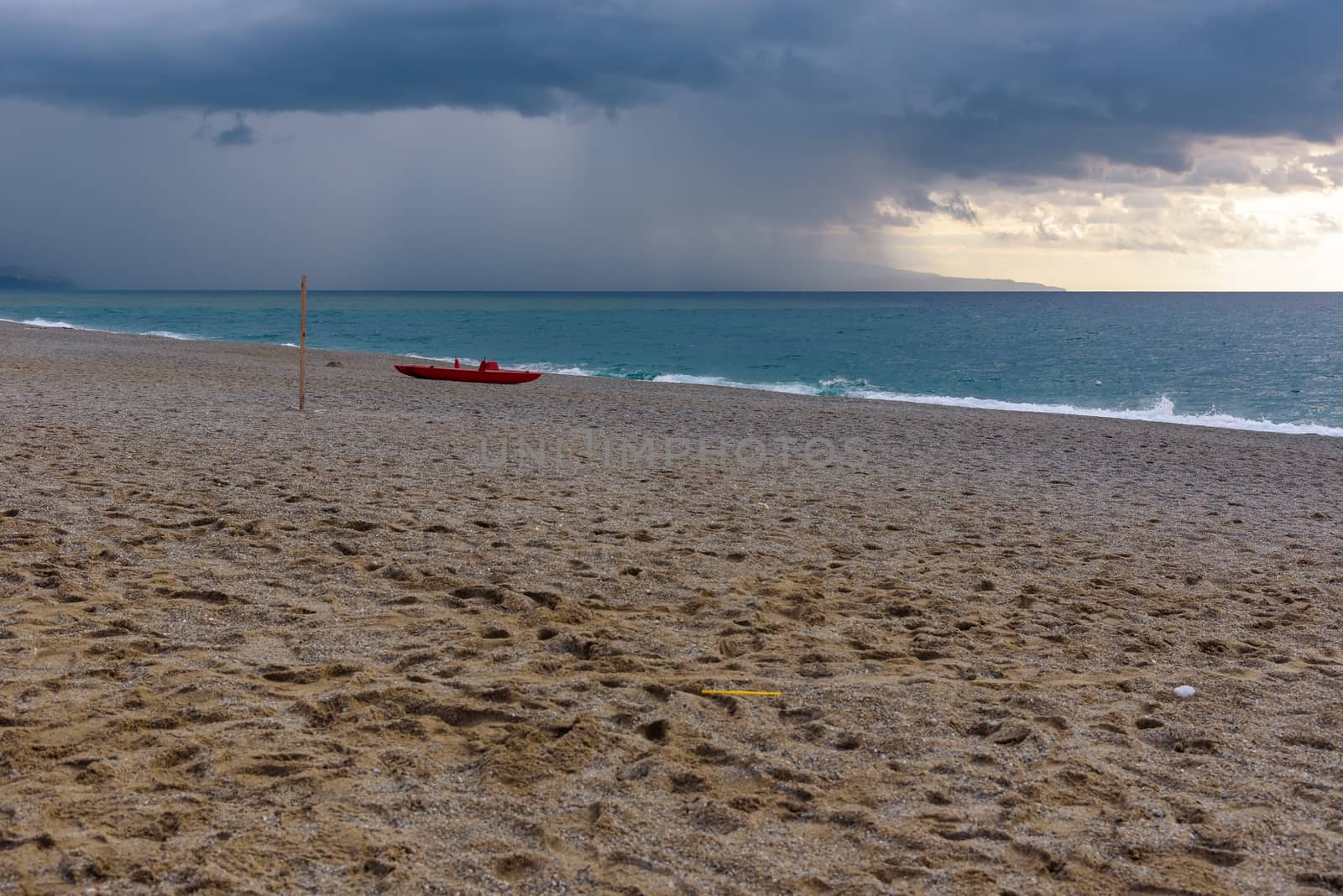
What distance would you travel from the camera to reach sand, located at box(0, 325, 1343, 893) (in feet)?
9.61

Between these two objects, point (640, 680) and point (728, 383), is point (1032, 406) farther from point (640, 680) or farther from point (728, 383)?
point (640, 680)

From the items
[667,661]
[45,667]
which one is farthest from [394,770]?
[45,667]

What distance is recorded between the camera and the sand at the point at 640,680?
2930mm

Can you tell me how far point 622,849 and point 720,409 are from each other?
14.5m

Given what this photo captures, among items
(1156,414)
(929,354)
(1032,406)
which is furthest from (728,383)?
(929,354)

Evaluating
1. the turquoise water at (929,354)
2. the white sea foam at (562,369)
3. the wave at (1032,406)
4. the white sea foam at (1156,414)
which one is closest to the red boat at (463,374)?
the wave at (1032,406)

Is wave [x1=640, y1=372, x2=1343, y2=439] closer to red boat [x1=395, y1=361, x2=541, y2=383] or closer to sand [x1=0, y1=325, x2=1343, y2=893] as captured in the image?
red boat [x1=395, y1=361, x2=541, y2=383]

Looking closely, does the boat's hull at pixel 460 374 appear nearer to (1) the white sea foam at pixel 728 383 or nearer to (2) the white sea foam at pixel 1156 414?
(1) the white sea foam at pixel 728 383

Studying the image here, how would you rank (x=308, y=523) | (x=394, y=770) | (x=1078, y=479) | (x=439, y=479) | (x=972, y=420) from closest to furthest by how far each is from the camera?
1. (x=394, y=770)
2. (x=308, y=523)
3. (x=439, y=479)
4. (x=1078, y=479)
5. (x=972, y=420)

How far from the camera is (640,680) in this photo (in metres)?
4.27

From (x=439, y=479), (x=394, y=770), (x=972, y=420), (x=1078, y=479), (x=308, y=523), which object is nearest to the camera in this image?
(x=394, y=770)

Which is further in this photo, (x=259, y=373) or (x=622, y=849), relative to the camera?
(x=259, y=373)

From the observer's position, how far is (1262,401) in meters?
28.3

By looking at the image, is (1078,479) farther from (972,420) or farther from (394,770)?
(394,770)
